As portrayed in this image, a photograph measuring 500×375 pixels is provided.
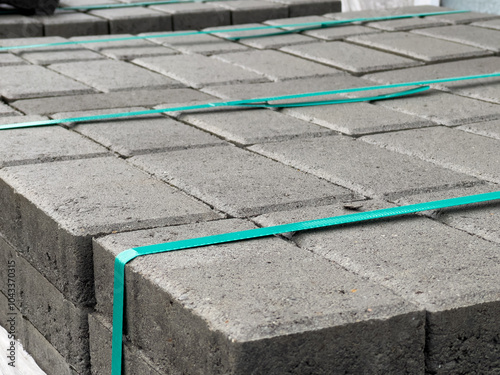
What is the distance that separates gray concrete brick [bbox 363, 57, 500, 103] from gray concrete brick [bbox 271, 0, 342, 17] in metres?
2.24

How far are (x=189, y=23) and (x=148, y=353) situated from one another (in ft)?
14.5

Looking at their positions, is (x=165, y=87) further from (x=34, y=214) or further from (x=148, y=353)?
(x=148, y=353)

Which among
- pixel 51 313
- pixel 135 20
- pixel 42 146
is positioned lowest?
pixel 51 313

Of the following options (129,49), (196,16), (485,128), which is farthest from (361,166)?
(196,16)

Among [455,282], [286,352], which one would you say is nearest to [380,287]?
[455,282]

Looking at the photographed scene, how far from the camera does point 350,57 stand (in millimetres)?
4207

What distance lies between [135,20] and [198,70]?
186cm

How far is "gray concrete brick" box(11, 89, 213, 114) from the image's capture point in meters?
3.23

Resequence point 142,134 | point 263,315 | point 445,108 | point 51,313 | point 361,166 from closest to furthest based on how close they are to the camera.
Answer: point 263,315 < point 51,313 < point 361,166 < point 142,134 < point 445,108

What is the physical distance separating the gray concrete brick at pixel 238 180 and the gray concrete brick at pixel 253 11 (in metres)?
3.46

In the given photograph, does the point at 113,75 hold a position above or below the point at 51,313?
above

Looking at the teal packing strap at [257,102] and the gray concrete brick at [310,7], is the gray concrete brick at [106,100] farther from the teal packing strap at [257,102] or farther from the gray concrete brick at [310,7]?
the gray concrete brick at [310,7]

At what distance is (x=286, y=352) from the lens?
143cm

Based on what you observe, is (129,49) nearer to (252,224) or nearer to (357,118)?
(357,118)
